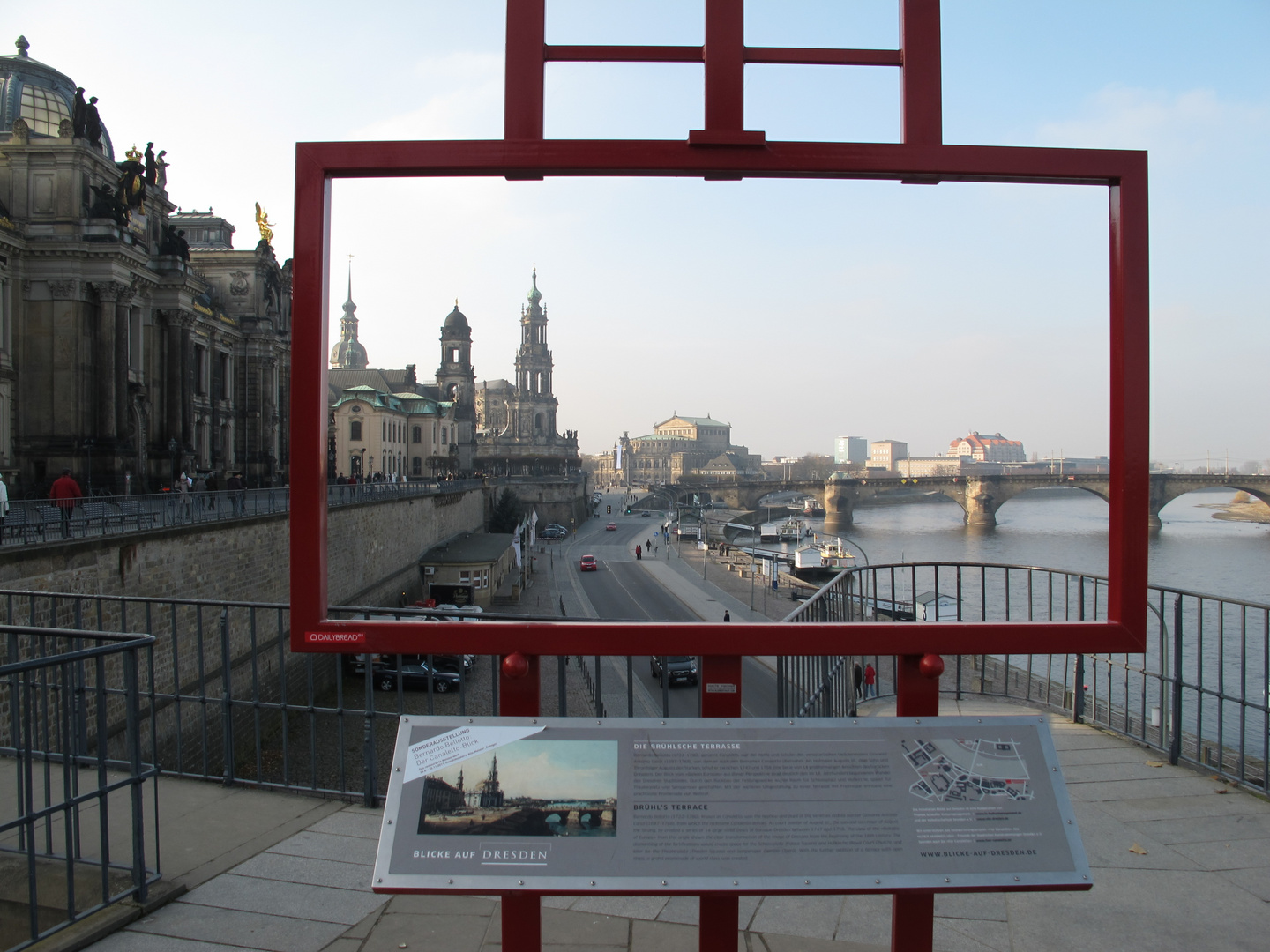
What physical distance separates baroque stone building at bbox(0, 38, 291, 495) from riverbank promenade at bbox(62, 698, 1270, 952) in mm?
21023

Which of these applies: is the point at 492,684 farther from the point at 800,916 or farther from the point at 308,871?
the point at 800,916

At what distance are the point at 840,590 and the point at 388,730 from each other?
13841mm

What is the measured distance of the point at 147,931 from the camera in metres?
3.35

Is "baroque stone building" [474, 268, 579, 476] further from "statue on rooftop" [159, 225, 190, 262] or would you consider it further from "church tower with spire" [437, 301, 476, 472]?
"statue on rooftop" [159, 225, 190, 262]

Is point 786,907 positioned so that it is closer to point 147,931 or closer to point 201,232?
point 147,931

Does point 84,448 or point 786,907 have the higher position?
point 84,448

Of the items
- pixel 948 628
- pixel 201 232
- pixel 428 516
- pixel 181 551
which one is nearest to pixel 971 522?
pixel 428 516

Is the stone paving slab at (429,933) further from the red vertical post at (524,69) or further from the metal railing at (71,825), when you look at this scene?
the red vertical post at (524,69)

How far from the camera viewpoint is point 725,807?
243 centimetres

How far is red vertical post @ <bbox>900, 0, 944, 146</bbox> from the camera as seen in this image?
274 centimetres

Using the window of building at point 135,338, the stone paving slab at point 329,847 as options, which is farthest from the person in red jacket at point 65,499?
the window of building at point 135,338

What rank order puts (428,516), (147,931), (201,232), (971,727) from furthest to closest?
1. (201,232)
2. (428,516)
3. (147,931)
4. (971,727)

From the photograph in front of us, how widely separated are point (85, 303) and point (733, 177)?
26.8 m

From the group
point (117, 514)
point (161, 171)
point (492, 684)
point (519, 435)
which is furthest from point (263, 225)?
point (519, 435)
